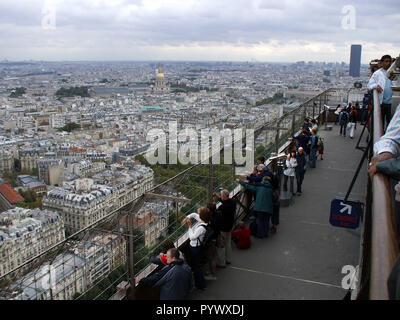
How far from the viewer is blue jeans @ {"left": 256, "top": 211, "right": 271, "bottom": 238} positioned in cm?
313

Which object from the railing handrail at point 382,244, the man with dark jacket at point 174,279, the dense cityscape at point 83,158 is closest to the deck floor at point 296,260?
the man with dark jacket at point 174,279

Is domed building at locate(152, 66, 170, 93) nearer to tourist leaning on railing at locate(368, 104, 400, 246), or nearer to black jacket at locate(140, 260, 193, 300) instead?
black jacket at locate(140, 260, 193, 300)

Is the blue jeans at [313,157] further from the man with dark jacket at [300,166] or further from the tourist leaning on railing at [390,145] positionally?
the tourist leaning on railing at [390,145]

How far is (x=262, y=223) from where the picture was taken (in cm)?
315

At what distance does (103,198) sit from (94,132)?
2635 cm

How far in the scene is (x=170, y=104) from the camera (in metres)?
65.9

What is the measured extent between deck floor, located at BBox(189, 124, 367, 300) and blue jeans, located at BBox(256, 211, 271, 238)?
0.18 feet

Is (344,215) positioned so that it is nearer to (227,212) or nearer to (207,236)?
(227,212)

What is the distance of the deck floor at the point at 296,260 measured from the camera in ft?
8.11

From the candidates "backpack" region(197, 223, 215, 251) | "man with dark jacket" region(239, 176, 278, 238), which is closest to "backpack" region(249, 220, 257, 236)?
"man with dark jacket" region(239, 176, 278, 238)

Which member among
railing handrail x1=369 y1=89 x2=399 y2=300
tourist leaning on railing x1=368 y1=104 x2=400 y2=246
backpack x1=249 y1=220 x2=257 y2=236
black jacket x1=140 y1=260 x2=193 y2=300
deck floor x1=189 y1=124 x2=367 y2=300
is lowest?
deck floor x1=189 y1=124 x2=367 y2=300

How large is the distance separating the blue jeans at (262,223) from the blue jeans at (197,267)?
838 mm
